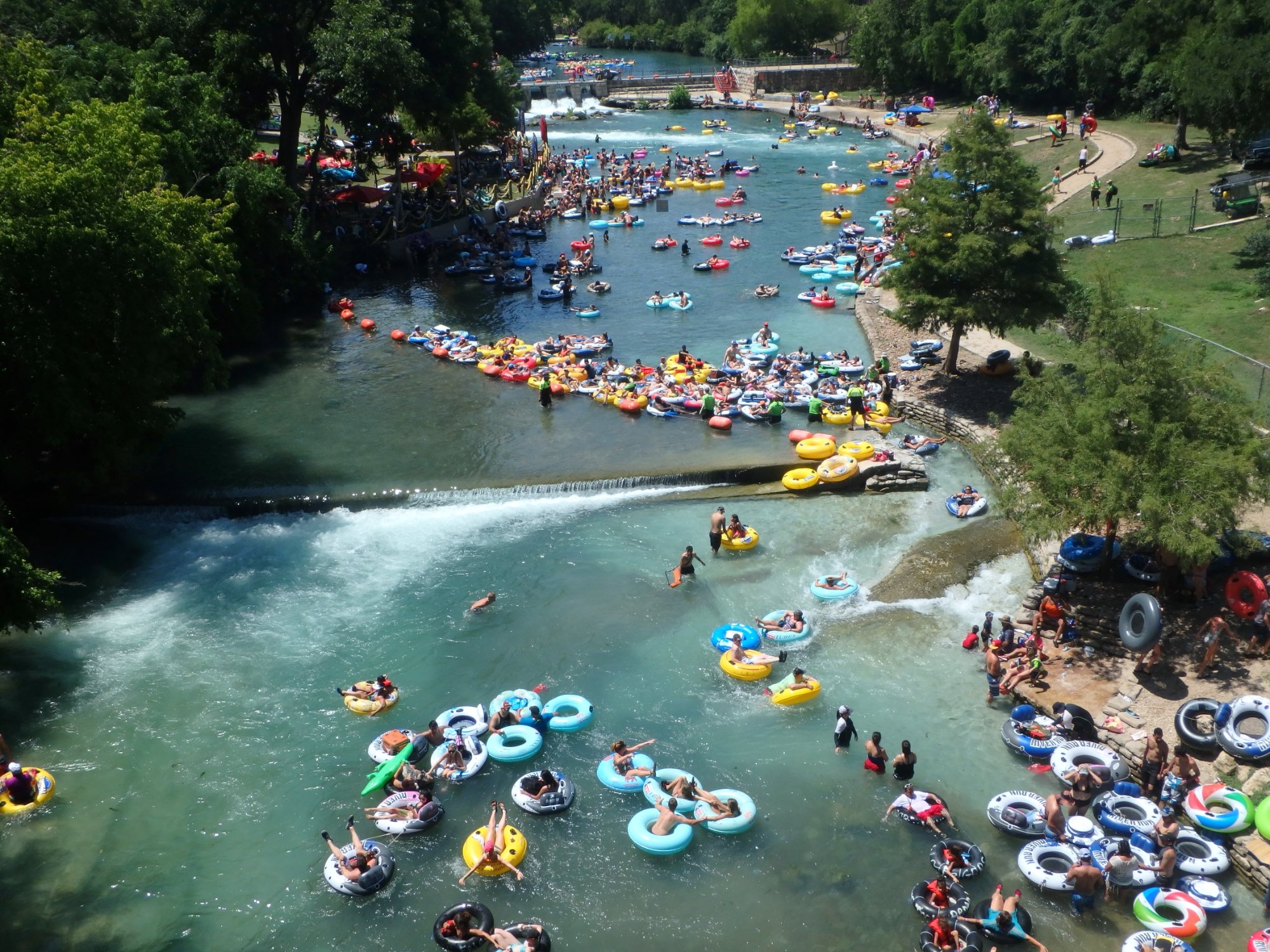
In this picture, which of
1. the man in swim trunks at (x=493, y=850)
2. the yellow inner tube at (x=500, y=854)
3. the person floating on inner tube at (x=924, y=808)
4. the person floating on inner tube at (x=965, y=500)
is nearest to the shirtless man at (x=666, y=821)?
the yellow inner tube at (x=500, y=854)

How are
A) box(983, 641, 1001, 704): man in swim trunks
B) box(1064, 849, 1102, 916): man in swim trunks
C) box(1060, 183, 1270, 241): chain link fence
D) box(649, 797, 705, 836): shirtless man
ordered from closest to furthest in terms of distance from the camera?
1. box(1064, 849, 1102, 916): man in swim trunks
2. box(649, 797, 705, 836): shirtless man
3. box(983, 641, 1001, 704): man in swim trunks
4. box(1060, 183, 1270, 241): chain link fence

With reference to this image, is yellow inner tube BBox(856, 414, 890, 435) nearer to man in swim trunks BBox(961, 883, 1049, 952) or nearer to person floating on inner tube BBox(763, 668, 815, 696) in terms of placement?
person floating on inner tube BBox(763, 668, 815, 696)

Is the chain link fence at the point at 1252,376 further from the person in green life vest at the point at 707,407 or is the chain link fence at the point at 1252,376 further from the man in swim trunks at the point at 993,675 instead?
the person in green life vest at the point at 707,407


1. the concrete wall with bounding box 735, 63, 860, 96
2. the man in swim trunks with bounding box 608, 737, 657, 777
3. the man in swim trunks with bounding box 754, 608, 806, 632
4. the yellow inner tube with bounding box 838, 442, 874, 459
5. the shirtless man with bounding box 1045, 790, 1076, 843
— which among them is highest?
the concrete wall with bounding box 735, 63, 860, 96

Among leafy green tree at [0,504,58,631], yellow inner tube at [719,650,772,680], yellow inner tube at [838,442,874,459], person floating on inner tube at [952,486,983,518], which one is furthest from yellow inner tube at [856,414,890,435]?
leafy green tree at [0,504,58,631]

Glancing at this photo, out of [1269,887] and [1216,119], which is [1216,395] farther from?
[1216,119]

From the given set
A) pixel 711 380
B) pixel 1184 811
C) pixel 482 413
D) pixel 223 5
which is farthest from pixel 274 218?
pixel 1184 811
